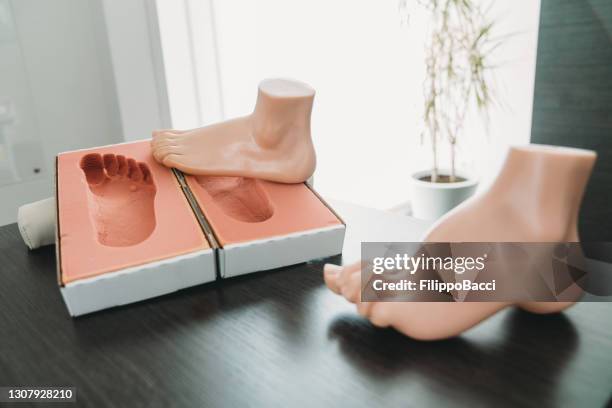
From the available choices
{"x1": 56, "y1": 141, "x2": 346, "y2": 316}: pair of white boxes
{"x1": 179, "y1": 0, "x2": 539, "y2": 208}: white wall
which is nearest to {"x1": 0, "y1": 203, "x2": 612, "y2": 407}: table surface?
{"x1": 56, "y1": 141, "x2": 346, "y2": 316}: pair of white boxes

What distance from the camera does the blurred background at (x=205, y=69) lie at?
1247mm

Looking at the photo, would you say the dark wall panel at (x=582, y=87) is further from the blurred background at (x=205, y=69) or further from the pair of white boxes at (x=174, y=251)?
the pair of white boxes at (x=174, y=251)

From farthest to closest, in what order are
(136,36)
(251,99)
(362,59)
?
(362,59) → (251,99) → (136,36)

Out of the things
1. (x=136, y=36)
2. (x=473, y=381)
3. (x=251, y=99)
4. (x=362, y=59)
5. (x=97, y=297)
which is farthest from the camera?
(x=362, y=59)

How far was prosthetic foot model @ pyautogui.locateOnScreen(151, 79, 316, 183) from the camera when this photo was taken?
728 millimetres

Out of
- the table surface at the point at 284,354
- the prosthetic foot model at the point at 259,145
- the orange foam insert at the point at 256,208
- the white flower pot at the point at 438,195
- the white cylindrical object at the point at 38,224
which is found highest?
the prosthetic foot model at the point at 259,145

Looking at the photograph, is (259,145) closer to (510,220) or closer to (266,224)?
(266,224)

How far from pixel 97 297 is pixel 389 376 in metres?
0.32

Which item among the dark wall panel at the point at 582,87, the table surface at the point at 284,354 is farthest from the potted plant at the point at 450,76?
the table surface at the point at 284,354

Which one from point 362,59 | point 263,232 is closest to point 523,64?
point 362,59

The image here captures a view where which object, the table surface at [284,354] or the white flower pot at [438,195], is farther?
the white flower pot at [438,195]

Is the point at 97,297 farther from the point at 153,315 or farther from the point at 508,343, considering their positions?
the point at 508,343

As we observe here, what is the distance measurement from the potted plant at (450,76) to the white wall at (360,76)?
0.10 meters

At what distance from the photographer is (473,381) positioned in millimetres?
449
